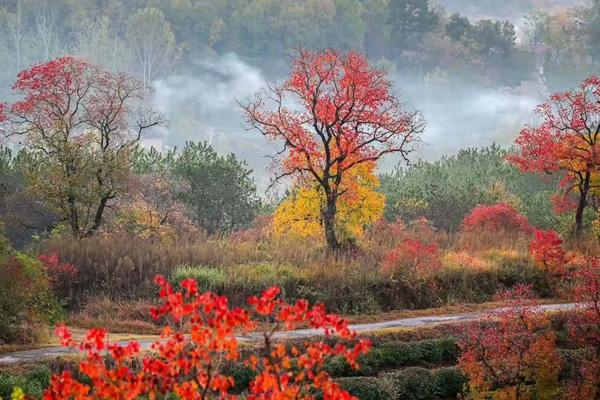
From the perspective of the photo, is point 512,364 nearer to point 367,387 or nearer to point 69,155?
point 367,387

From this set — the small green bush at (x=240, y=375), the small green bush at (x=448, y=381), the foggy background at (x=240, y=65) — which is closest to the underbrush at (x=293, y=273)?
the small green bush at (x=448, y=381)

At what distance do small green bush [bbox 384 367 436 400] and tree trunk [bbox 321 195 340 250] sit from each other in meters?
11.3

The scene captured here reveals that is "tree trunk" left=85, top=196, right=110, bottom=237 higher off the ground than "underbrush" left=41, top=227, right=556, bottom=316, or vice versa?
"tree trunk" left=85, top=196, right=110, bottom=237

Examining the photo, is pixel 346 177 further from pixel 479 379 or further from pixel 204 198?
pixel 479 379

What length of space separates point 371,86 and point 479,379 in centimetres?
1451

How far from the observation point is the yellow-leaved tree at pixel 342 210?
29.3 metres

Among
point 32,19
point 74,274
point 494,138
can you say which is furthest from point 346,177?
point 32,19

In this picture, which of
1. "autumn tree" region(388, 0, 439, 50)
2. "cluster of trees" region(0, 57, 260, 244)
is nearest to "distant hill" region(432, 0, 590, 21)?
"autumn tree" region(388, 0, 439, 50)

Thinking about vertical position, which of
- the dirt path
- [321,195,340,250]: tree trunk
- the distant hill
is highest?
the distant hill

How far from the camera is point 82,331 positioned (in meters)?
19.9

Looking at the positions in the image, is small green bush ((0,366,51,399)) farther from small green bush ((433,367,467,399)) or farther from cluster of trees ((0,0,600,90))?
cluster of trees ((0,0,600,90))

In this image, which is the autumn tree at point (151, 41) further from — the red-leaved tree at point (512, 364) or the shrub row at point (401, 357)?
the red-leaved tree at point (512, 364)

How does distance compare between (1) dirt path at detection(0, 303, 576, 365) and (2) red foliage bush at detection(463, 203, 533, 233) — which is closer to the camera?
(1) dirt path at detection(0, 303, 576, 365)

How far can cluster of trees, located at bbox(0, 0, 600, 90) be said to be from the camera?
8950 cm
